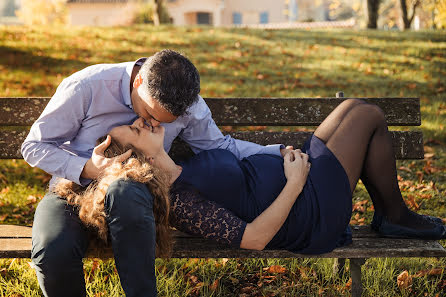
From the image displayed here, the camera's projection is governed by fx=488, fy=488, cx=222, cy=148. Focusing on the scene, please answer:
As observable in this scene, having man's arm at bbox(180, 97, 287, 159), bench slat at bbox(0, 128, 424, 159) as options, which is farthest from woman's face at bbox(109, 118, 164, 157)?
bench slat at bbox(0, 128, 424, 159)

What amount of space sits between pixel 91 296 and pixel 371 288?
1705 mm

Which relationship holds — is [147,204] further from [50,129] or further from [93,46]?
[93,46]

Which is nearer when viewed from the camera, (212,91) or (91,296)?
(91,296)

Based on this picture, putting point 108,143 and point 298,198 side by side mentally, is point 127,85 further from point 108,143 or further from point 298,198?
point 298,198

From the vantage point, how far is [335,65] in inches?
358

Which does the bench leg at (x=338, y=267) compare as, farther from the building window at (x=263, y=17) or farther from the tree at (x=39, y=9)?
the building window at (x=263, y=17)

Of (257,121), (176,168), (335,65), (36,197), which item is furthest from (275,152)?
(335,65)

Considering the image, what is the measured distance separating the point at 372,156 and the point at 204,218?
3.56 feet

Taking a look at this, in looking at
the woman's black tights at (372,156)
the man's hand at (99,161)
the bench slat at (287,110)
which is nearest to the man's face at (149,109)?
the man's hand at (99,161)

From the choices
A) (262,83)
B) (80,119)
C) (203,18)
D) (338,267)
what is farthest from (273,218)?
(203,18)

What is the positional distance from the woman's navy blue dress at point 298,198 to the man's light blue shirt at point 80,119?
1.25 feet

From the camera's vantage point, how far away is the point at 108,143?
2.58m

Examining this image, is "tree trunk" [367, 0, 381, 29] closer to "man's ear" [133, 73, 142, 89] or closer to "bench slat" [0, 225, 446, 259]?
"bench slat" [0, 225, 446, 259]

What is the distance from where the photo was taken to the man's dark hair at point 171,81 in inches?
93.6
